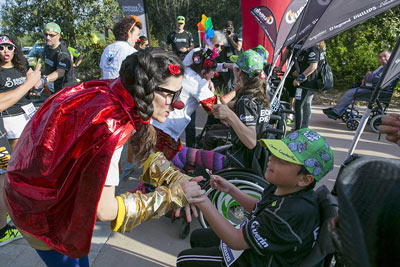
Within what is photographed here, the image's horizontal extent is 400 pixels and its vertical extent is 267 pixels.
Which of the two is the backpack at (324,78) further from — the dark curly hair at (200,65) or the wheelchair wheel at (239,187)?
the wheelchair wheel at (239,187)

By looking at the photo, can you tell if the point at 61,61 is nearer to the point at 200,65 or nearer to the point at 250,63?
the point at 200,65

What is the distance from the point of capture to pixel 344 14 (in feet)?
9.60

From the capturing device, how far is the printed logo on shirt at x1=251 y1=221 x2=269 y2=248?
1.45 meters

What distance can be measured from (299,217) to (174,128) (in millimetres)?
1924

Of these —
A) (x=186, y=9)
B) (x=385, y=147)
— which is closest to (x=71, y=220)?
(x=385, y=147)

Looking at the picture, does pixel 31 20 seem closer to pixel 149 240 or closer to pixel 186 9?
pixel 186 9

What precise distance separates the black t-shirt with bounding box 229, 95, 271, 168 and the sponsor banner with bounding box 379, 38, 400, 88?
0.95 m

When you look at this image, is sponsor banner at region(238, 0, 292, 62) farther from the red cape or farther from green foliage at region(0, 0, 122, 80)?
the red cape

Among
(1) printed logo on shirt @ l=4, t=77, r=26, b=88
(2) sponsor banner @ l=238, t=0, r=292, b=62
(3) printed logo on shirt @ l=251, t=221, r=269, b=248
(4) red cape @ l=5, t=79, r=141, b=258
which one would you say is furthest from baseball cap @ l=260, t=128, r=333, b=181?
(2) sponsor banner @ l=238, t=0, r=292, b=62

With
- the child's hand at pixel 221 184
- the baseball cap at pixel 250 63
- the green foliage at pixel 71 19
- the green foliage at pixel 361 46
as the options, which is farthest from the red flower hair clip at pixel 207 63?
the green foliage at pixel 71 19

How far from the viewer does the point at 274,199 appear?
5.30 feet

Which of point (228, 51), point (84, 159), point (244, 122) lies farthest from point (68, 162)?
Answer: point (228, 51)

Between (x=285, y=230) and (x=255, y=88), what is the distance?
1.58m

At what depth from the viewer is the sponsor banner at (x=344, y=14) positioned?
107 inches
